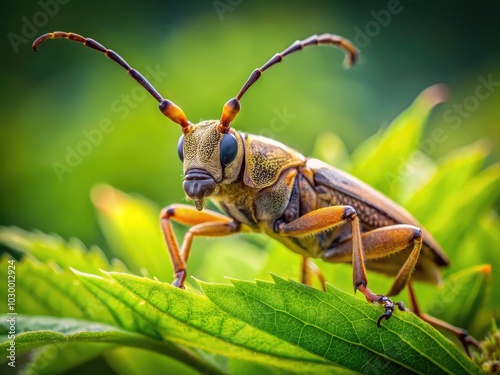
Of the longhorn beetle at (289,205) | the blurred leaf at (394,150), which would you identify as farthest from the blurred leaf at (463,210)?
the blurred leaf at (394,150)

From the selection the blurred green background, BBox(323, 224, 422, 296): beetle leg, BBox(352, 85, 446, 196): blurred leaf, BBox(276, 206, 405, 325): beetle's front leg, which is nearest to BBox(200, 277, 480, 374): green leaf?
BBox(276, 206, 405, 325): beetle's front leg

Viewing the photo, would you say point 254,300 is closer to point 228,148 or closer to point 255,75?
point 228,148

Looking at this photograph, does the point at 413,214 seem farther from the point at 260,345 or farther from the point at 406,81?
the point at 406,81

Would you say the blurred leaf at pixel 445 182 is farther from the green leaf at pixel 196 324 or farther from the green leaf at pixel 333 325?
the green leaf at pixel 196 324

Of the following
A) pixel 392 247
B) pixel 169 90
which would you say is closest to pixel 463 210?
pixel 392 247

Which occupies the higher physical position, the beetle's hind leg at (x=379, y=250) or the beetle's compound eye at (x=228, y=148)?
the beetle's compound eye at (x=228, y=148)

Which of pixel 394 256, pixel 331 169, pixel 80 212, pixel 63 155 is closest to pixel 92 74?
pixel 63 155

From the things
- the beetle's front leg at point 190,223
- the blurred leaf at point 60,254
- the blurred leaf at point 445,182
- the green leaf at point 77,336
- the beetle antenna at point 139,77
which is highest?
the beetle antenna at point 139,77
